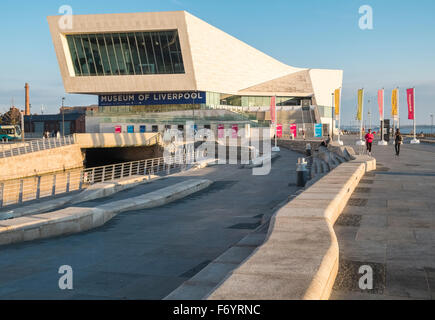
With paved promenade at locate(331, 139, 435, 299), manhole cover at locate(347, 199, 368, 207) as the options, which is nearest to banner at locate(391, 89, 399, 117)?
paved promenade at locate(331, 139, 435, 299)

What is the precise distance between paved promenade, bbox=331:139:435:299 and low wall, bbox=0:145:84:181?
3366 cm

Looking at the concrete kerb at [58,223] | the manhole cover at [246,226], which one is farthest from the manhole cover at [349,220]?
the concrete kerb at [58,223]

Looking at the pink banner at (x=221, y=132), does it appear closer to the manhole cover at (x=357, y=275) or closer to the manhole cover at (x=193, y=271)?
the manhole cover at (x=193, y=271)

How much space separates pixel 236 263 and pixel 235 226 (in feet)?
19.8

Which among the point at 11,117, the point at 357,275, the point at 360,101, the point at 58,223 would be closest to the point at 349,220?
the point at 357,275

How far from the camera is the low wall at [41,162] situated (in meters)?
38.4

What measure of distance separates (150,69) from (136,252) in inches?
2500

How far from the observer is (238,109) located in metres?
85.0

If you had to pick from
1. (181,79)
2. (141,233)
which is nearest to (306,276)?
(141,233)

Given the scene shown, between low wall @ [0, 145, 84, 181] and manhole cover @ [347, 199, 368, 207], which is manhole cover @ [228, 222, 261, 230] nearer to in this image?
manhole cover @ [347, 199, 368, 207]

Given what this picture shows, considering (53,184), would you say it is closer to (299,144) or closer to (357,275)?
(357,275)

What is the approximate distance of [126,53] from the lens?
69312mm

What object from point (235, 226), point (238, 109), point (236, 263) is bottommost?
point (235, 226)
